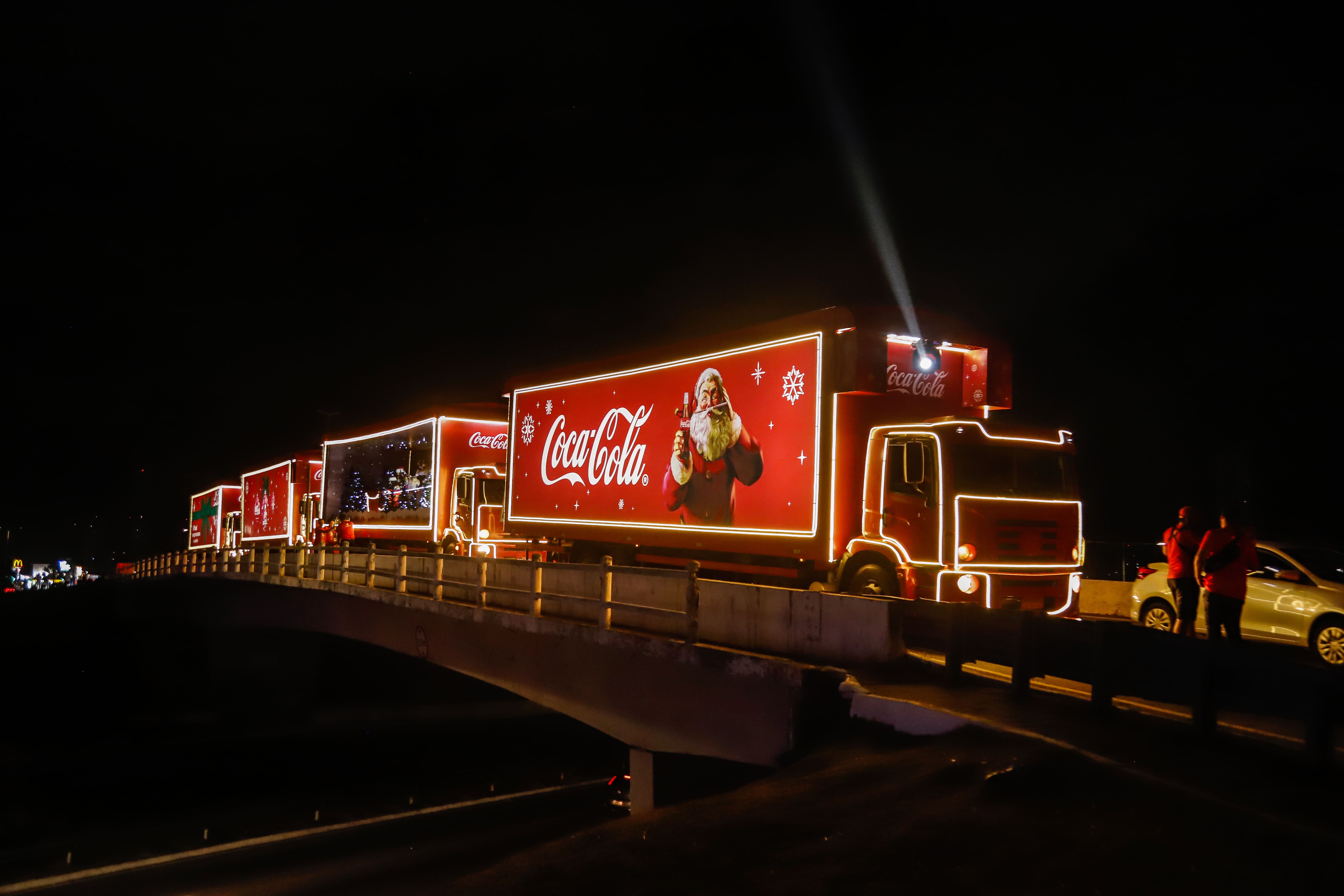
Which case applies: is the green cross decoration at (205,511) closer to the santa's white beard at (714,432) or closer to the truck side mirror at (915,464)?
the santa's white beard at (714,432)

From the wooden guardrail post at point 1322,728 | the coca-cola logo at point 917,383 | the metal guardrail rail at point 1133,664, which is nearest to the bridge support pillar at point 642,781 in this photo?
the metal guardrail rail at point 1133,664

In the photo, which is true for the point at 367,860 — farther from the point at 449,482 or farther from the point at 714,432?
the point at 449,482

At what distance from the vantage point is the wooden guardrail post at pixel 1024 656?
318 inches

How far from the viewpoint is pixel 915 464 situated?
1163 cm

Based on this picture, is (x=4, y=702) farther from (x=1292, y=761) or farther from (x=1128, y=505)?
(x=1128, y=505)

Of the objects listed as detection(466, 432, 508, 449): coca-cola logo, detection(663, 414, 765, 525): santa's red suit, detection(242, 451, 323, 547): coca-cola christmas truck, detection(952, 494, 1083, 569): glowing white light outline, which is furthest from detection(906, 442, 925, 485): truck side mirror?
detection(242, 451, 323, 547): coca-cola christmas truck

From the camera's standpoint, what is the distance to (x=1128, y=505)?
41.1 metres

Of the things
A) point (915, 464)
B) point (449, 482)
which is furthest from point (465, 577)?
point (915, 464)

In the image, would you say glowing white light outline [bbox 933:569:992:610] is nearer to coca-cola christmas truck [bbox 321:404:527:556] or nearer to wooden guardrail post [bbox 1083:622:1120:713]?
wooden guardrail post [bbox 1083:622:1120:713]

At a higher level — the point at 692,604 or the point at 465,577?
the point at 692,604

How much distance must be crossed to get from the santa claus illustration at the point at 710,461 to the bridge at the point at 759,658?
81.6 inches

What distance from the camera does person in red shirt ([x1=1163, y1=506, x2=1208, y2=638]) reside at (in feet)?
35.7

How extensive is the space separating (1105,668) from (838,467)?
189 inches

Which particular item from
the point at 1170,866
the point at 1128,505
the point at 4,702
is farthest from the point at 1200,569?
the point at 4,702
